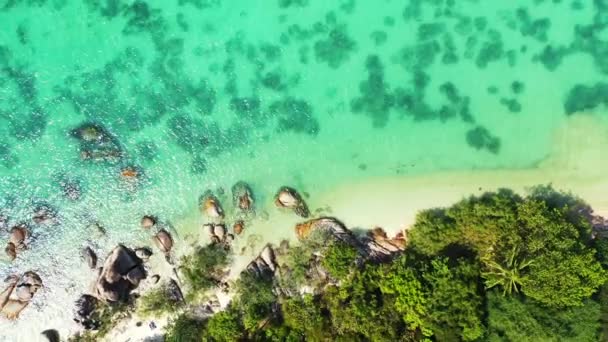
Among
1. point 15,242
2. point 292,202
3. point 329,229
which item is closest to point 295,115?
point 292,202

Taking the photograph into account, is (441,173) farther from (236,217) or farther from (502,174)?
(236,217)

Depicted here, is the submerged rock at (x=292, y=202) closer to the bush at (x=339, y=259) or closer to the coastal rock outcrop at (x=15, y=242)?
the bush at (x=339, y=259)

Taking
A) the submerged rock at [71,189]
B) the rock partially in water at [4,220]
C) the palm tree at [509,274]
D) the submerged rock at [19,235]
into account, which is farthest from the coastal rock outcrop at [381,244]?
the rock partially in water at [4,220]

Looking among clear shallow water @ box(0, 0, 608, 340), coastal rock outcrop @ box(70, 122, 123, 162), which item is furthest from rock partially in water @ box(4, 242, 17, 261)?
coastal rock outcrop @ box(70, 122, 123, 162)

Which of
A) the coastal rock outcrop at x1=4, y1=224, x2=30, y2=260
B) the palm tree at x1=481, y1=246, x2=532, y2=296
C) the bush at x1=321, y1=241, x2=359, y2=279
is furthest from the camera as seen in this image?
the coastal rock outcrop at x1=4, y1=224, x2=30, y2=260

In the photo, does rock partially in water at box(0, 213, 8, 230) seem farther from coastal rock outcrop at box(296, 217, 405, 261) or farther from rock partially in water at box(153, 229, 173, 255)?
coastal rock outcrop at box(296, 217, 405, 261)

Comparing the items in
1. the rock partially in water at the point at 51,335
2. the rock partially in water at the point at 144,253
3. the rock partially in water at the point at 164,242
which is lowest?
the rock partially in water at the point at 51,335

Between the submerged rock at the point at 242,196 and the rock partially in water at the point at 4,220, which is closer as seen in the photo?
the submerged rock at the point at 242,196
